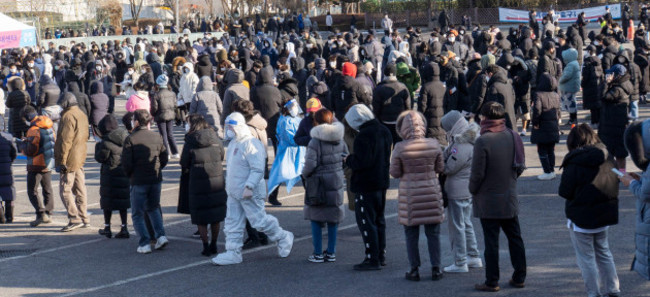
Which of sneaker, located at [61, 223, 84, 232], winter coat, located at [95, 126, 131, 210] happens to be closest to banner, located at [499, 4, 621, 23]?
sneaker, located at [61, 223, 84, 232]

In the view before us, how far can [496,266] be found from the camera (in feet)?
25.3

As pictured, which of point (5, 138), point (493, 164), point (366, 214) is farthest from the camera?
point (5, 138)

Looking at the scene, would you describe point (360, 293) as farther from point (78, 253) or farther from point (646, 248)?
point (78, 253)

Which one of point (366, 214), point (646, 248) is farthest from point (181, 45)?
point (646, 248)

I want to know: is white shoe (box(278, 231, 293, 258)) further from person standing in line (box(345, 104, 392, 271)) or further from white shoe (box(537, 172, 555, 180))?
white shoe (box(537, 172, 555, 180))

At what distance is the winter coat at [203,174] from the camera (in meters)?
9.30

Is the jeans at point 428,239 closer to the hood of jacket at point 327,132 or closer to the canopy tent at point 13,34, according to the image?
the hood of jacket at point 327,132

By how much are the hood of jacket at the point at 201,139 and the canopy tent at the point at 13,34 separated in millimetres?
8981

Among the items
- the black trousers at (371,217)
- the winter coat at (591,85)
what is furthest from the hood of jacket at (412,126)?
the winter coat at (591,85)

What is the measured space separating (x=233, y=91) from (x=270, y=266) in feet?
18.4

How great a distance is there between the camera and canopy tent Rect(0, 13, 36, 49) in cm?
1692

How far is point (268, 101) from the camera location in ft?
45.6

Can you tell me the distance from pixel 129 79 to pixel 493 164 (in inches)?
573

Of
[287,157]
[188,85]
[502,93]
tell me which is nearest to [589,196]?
[287,157]
